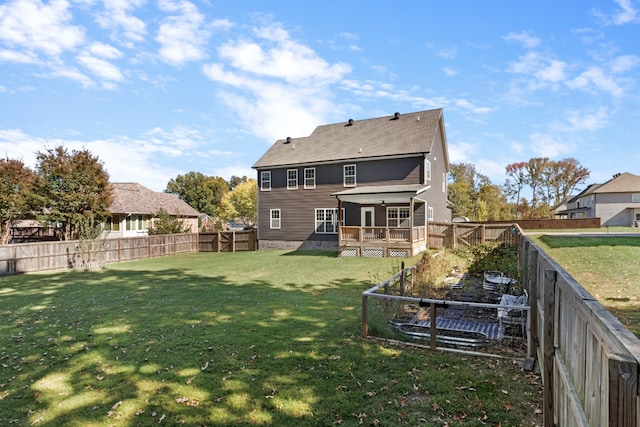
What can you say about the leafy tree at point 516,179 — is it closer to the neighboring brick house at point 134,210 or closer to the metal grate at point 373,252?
the metal grate at point 373,252

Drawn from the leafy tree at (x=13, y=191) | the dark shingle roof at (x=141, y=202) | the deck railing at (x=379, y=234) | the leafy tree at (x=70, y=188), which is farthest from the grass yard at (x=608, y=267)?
the dark shingle roof at (x=141, y=202)

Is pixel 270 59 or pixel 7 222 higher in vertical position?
pixel 270 59

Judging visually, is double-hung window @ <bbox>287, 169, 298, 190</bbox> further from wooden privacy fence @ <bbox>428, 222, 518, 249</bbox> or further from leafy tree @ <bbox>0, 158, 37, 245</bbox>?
leafy tree @ <bbox>0, 158, 37, 245</bbox>

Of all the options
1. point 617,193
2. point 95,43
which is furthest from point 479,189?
point 95,43

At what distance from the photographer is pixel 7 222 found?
853 inches

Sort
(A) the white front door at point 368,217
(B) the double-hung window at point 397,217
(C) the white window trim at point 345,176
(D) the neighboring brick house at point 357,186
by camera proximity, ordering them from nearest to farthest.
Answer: (D) the neighboring brick house at point 357,186
(B) the double-hung window at point 397,217
(A) the white front door at point 368,217
(C) the white window trim at point 345,176

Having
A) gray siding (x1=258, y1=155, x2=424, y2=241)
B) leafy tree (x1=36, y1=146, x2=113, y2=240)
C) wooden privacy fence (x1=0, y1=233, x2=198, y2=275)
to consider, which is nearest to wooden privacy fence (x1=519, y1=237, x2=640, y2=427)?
gray siding (x1=258, y1=155, x2=424, y2=241)

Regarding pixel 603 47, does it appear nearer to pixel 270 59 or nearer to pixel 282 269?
pixel 270 59

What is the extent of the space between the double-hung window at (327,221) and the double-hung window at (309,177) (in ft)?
6.48

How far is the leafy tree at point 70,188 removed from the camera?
19.7 m

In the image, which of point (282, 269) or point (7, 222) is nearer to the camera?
point (282, 269)

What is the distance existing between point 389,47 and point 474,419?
15.3 metres

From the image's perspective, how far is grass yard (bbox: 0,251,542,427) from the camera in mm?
4016

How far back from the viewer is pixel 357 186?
23797 mm
